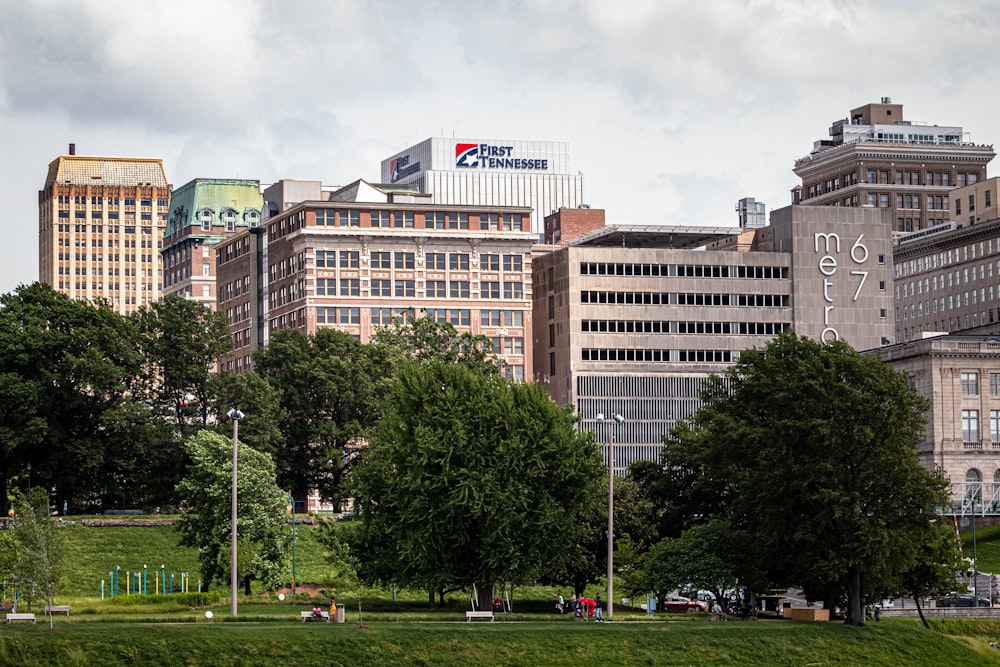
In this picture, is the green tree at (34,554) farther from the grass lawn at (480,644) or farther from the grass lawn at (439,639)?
the grass lawn at (480,644)

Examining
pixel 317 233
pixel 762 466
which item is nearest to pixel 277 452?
pixel 317 233

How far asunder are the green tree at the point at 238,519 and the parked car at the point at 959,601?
133 feet

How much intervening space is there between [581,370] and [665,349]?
951 cm

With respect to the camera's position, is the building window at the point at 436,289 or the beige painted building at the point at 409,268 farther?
the building window at the point at 436,289

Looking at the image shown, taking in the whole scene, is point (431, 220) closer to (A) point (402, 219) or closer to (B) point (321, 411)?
(A) point (402, 219)

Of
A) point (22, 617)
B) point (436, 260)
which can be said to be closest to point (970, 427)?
point (436, 260)

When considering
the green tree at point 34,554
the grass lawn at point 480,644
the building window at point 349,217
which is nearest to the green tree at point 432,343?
the building window at point 349,217

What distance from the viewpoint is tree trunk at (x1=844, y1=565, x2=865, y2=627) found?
314 feet

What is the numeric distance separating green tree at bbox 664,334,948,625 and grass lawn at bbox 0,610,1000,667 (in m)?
4.38

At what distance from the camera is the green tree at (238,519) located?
108625mm

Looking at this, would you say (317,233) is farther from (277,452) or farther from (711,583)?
(711,583)

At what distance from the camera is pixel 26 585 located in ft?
293

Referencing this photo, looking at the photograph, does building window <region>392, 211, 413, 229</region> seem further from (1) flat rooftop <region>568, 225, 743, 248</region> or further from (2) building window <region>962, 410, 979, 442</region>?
(2) building window <region>962, 410, 979, 442</region>

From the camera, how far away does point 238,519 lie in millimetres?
108375
